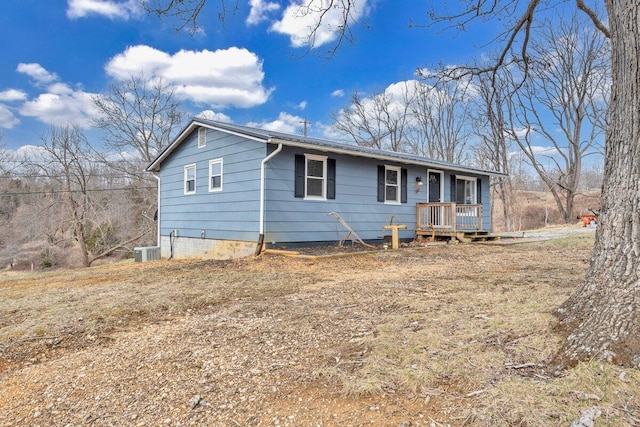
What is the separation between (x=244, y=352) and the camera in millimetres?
2633

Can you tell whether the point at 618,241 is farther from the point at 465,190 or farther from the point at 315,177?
the point at 465,190

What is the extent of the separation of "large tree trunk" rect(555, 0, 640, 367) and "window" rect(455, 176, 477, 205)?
1129cm

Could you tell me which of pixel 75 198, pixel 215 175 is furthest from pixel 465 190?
pixel 75 198

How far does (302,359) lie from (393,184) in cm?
940

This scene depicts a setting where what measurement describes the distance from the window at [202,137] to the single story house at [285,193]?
30 millimetres

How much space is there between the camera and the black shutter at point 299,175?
9.15 m

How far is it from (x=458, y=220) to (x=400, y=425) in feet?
36.5

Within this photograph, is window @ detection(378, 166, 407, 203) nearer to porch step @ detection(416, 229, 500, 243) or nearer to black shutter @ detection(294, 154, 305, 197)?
porch step @ detection(416, 229, 500, 243)

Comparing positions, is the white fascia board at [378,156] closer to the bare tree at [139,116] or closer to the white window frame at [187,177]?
the white window frame at [187,177]

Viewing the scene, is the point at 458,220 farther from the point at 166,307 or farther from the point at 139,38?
the point at 139,38

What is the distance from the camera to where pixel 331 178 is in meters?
9.74

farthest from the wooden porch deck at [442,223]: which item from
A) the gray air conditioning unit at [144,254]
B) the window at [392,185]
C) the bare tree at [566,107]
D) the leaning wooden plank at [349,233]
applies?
the bare tree at [566,107]

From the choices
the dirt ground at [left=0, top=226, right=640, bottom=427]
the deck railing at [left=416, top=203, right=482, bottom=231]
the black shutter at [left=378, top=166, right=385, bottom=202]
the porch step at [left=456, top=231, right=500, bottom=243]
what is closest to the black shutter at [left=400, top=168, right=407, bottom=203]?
the deck railing at [left=416, top=203, right=482, bottom=231]

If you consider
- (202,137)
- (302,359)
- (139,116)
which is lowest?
(302,359)
